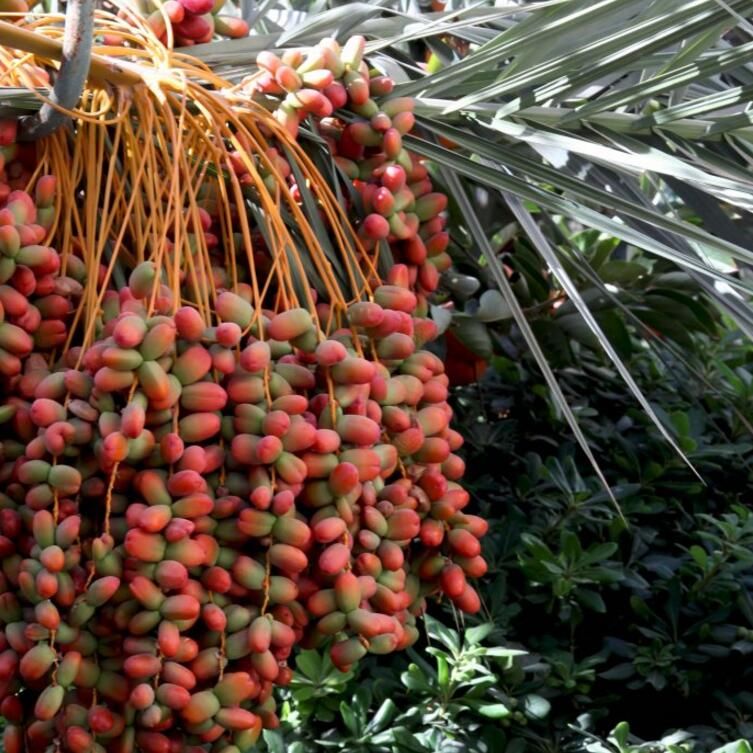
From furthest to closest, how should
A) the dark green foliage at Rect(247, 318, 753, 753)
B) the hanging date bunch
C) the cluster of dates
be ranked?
the dark green foliage at Rect(247, 318, 753, 753) < the cluster of dates < the hanging date bunch

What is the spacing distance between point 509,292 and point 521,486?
579mm

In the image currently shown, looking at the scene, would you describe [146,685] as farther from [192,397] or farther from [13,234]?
[13,234]

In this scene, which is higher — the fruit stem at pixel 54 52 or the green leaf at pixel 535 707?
the fruit stem at pixel 54 52

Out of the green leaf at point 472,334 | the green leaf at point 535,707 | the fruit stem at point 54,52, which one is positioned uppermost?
the fruit stem at point 54,52

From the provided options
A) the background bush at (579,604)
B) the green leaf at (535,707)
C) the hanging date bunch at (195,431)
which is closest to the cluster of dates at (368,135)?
the hanging date bunch at (195,431)

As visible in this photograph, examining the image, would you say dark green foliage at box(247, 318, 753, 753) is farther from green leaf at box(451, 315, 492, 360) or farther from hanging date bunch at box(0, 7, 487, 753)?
hanging date bunch at box(0, 7, 487, 753)

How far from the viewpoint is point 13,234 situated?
2.80ft

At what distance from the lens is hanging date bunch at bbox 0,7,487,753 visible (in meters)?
0.82

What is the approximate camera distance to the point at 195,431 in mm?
831

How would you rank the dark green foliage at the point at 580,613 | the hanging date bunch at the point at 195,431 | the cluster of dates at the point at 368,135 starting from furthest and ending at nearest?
the dark green foliage at the point at 580,613, the cluster of dates at the point at 368,135, the hanging date bunch at the point at 195,431

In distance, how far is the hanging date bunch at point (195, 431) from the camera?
2.69 feet

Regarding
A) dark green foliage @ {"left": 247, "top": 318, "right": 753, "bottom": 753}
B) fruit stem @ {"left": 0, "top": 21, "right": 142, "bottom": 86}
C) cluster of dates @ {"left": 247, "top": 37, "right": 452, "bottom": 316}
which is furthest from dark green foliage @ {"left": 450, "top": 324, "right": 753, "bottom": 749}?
fruit stem @ {"left": 0, "top": 21, "right": 142, "bottom": 86}

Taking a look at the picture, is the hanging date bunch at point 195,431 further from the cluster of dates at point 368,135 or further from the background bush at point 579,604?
the background bush at point 579,604

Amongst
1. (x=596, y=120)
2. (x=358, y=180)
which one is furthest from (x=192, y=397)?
(x=596, y=120)
